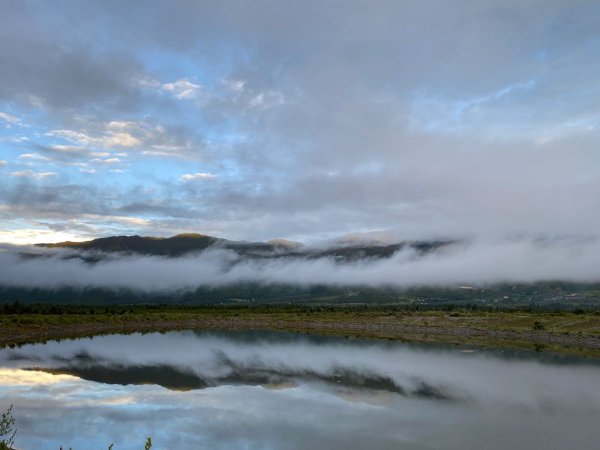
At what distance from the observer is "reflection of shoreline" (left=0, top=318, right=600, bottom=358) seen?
57.9 m

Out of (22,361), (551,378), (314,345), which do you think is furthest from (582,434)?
(22,361)

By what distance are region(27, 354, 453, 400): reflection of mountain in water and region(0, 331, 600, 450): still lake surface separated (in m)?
0.09

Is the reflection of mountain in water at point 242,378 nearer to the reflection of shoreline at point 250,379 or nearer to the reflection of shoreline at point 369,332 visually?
the reflection of shoreline at point 250,379

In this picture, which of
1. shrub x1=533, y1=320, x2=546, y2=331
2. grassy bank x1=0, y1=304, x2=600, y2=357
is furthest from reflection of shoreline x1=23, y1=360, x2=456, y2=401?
shrub x1=533, y1=320, x2=546, y2=331

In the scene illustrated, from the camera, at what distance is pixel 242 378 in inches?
1265

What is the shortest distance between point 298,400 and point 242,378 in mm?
8433

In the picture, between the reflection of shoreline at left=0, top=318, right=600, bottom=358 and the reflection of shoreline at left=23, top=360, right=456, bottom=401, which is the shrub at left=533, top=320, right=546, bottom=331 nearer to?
the reflection of shoreline at left=0, top=318, right=600, bottom=358

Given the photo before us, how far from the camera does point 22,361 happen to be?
124 ft

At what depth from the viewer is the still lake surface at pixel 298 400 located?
17844 millimetres

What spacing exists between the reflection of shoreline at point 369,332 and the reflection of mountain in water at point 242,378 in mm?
29751

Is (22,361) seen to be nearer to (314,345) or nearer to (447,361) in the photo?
(314,345)

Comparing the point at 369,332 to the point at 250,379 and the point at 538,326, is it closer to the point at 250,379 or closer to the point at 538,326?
the point at 538,326

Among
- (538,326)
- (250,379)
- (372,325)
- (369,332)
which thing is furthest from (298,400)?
(372,325)

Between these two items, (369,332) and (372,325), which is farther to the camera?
(372,325)
